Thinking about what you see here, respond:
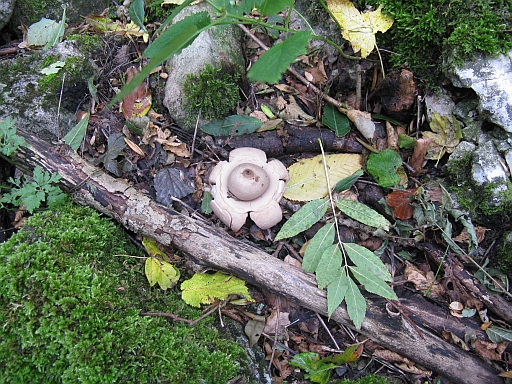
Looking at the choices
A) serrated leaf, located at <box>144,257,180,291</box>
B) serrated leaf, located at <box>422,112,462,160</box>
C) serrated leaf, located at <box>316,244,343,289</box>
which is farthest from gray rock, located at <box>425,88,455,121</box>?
serrated leaf, located at <box>144,257,180,291</box>

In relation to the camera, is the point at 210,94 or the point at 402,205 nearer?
the point at 402,205

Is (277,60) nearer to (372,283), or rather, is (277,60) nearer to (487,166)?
(372,283)

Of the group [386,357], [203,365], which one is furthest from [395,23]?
[203,365]

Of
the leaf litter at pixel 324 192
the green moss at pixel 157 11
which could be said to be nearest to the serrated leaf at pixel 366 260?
the leaf litter at pixel 324 192

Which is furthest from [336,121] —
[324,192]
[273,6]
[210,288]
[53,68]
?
[53,68]

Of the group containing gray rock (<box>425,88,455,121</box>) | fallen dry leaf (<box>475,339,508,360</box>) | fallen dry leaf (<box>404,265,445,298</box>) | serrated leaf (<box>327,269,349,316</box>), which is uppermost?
gray rock (<box>425,88,455,121</box>)

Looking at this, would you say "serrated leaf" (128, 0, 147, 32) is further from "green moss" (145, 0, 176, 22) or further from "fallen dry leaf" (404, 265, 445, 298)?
"fallen dry leaf" (404, 265, 445, 298)

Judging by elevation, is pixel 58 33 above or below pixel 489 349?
above

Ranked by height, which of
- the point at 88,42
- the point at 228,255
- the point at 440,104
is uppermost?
the point at 88,42
